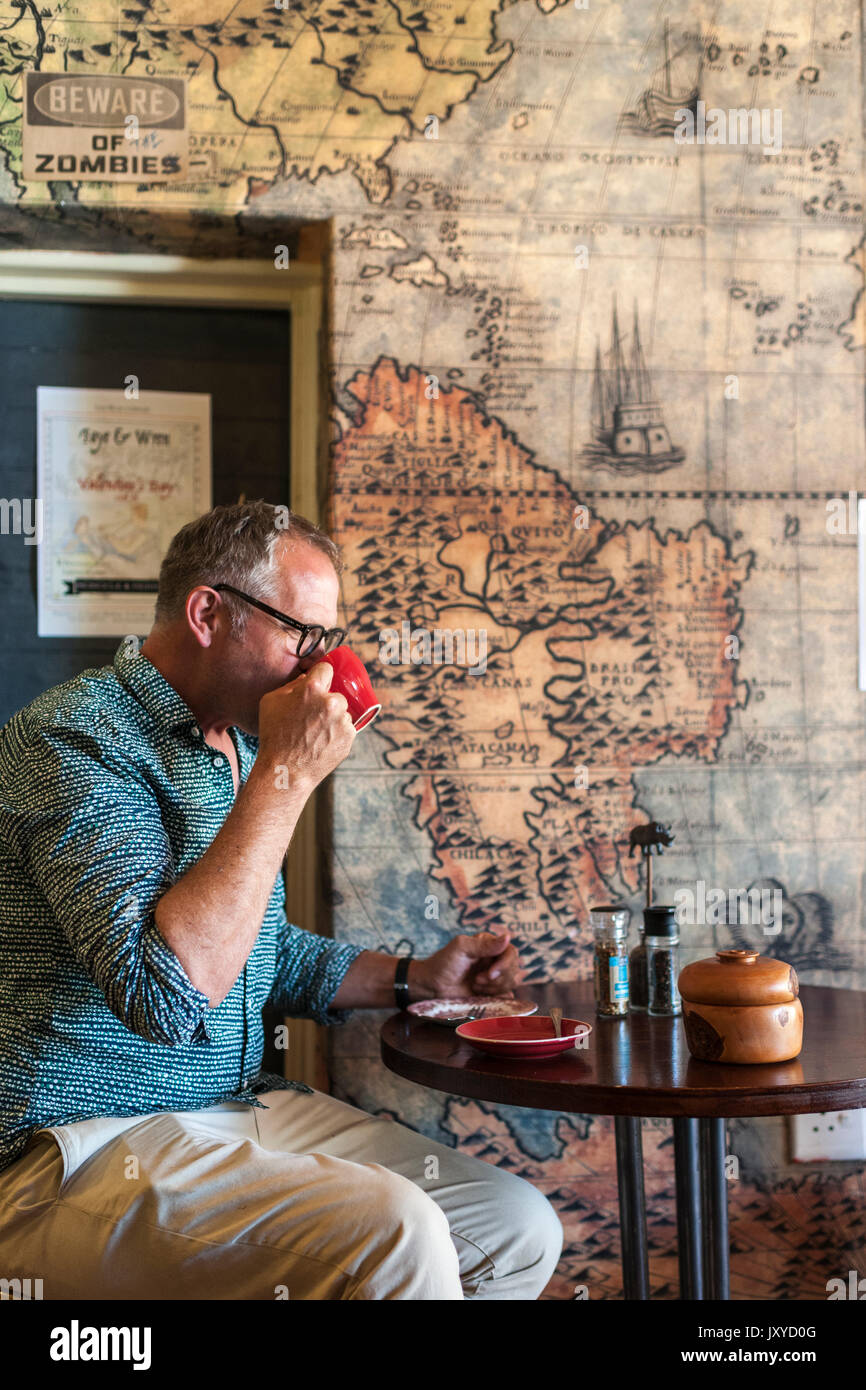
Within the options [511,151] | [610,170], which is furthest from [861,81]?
[511,151]

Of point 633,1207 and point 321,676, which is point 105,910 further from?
point 633,1207

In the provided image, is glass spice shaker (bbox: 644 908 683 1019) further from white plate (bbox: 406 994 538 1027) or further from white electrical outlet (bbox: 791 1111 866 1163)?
white electrical outlet (bbox: 791 1111 866 1163)

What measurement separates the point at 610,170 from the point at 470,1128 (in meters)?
1.97

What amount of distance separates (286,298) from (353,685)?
1201 millimetres

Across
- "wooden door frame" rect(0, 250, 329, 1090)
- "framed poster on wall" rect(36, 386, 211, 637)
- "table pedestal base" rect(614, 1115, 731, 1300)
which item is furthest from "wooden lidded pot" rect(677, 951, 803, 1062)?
"framed poster on wall" rect(36, 386, 211, 637)

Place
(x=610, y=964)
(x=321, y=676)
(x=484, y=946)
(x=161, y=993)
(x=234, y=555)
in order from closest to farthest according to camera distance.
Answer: (x=161, y=993) → (x=321, y=676) → (x=234, y=555) → (x=610, y=964) → (x=484, y=946)

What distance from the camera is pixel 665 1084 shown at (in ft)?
4.91

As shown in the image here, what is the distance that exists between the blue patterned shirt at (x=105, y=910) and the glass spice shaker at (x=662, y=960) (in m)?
0.64

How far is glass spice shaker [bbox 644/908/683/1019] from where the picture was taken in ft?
6.23

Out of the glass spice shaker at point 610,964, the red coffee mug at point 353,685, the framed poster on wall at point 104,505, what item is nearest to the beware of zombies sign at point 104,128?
the framed poster on wall at point 104,505

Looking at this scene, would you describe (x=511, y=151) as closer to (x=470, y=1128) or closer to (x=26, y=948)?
(x=26, y=948)

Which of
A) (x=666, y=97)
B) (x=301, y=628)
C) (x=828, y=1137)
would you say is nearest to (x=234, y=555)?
(x=301, y=628)
